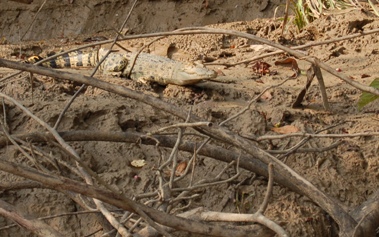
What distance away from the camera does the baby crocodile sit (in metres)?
5.54

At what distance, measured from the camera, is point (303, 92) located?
4.57 m

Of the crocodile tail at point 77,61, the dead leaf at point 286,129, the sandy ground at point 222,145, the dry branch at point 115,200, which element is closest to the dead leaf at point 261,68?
the sandy ground at point 222,145

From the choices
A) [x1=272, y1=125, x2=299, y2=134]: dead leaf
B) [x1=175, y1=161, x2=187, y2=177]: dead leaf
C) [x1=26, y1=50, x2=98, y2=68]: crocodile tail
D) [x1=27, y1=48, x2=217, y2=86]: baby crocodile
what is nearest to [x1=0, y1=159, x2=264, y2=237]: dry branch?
[x1=175, y1=161, x2=187, y2=177]: dead leaf

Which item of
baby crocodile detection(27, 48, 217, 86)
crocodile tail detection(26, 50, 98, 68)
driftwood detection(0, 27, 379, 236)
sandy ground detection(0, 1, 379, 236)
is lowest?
crocodile tail detection(26, 50, 98, 68)

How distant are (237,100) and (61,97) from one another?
1.34m

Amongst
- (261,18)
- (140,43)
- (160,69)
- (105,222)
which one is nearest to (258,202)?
(105,222)

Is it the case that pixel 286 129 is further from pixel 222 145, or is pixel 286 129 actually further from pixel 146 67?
pixel 146 67

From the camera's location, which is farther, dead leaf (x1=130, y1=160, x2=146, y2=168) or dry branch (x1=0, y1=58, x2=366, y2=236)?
dead leaf (x1=130, y1=160, x2=146, y2=168)

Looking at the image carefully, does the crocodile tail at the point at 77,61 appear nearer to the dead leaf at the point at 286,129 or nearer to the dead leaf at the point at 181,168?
the dead leaf at the point at 286,129

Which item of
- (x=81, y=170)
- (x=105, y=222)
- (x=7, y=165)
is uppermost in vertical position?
(x=7, y=165)

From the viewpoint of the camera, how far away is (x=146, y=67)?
604 centimetres

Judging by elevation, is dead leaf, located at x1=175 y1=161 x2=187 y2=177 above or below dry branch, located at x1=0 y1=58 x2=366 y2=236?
below

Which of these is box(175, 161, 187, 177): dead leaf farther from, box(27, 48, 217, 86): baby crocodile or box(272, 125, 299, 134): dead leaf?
box(27, 48, 217, 86): baby crocodile

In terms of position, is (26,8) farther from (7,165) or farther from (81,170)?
(7,165)
